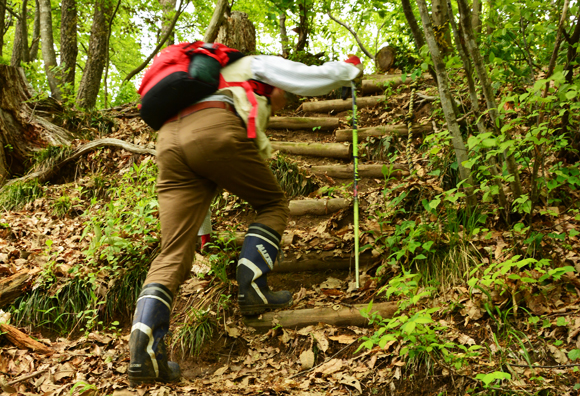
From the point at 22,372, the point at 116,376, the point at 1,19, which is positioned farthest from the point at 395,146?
the point at 1,19

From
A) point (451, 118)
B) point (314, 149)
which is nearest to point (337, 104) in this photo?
point (314, 149)

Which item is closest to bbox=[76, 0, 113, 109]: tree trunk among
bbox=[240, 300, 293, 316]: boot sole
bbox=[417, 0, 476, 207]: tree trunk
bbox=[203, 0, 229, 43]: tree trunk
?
bbox=[203, 0, 229, 43]: tree trunk

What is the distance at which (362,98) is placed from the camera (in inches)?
273

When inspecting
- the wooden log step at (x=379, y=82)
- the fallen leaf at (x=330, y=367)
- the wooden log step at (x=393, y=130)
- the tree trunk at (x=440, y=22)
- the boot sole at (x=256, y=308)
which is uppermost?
the wooden log step at (x=379, y=82)

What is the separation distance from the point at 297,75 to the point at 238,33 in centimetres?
614

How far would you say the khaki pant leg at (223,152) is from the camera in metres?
2.58

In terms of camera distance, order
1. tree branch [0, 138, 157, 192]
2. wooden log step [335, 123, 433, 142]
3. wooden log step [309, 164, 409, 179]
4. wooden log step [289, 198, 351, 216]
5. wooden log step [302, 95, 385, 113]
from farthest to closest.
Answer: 1. wooden log step [302, 95, 385, 113]
2. tree branch [0, 138, 157, 192]
3. wooden log step [335, 123, 433, 142]
4. wooden log step [309, 164, 409, 179]
5. wooden log step [289, 198, 351, 216]

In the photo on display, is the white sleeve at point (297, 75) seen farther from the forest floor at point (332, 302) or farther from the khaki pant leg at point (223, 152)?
the forest floor at point (332, 302)

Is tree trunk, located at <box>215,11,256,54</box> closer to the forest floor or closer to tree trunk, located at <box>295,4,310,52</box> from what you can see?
tree trunk, located at <box>295,4,310,52</box>

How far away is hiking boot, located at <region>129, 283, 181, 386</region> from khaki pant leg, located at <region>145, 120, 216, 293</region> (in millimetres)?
87

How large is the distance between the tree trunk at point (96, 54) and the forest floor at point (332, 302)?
13.0ft

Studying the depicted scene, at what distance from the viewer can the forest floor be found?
2496 mm

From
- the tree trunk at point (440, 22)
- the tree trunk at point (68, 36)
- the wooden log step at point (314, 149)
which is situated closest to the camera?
the tree trunk at point (440, 22)

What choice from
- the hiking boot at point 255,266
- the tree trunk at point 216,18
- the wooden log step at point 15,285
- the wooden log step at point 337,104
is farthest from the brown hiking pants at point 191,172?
the tree trunk at point 216,18
